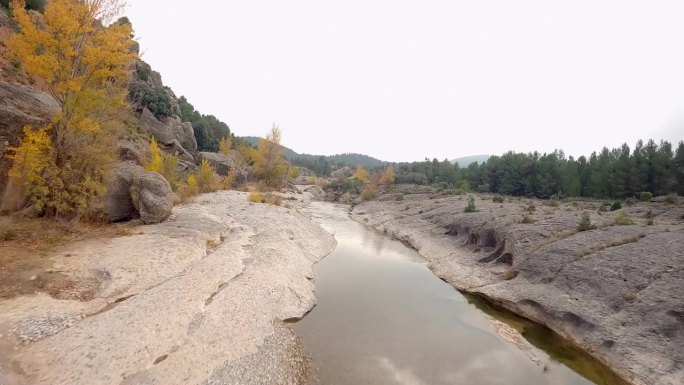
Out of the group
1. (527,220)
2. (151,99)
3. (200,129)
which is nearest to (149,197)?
(527,220)

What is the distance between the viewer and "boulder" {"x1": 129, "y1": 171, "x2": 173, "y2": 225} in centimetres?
2873

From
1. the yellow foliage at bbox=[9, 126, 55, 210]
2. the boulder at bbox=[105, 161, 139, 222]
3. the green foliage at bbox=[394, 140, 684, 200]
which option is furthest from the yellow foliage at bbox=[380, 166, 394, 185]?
the yellow foliage at bbox=[9, 126, 55, 210]

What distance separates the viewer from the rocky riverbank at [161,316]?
12.4m

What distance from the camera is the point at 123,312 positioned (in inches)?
617

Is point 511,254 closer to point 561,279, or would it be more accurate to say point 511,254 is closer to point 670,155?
point 561,279

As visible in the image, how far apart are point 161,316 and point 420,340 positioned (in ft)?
43.5

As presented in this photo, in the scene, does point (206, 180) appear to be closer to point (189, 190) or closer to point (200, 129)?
point (189, 190)

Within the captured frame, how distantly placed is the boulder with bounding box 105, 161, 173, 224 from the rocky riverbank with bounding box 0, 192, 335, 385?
2.07 meters

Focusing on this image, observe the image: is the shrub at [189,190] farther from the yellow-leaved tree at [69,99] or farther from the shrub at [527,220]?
the shrub at [527,220]

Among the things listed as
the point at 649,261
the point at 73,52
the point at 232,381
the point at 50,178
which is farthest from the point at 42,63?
the point at 649,261

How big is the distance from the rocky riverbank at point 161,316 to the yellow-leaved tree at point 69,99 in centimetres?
454

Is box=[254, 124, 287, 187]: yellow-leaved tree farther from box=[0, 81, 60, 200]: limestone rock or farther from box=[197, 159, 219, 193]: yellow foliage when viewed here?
box=[0, 81, 60, 200]: limestone rock

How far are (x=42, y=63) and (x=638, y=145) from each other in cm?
11889

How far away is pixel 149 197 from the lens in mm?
28891
